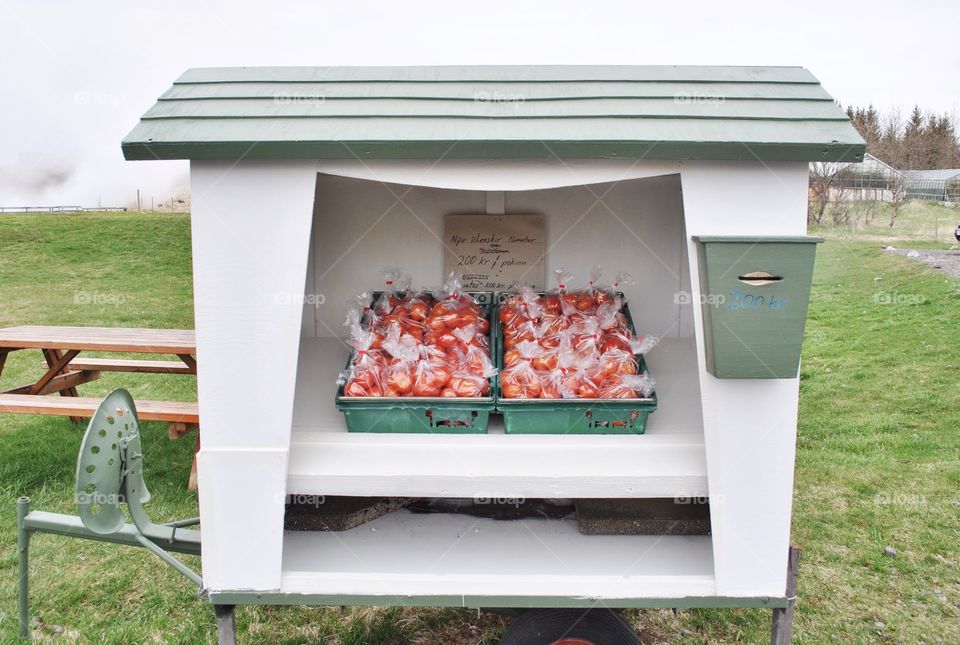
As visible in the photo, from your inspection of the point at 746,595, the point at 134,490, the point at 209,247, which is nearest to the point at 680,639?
the point at 746,595

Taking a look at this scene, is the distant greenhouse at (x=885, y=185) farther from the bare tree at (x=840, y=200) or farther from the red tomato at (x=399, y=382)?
the red tomato at (x=399, y=382)

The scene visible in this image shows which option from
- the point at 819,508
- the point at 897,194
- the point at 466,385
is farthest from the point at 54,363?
the point at 897,194

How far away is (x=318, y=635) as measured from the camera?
10.2 ft

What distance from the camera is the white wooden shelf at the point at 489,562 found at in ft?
7.46

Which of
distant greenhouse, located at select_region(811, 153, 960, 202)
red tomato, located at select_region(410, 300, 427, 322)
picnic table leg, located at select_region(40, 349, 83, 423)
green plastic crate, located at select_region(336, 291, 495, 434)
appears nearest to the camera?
green plastic crate, located at select_region(336, 291, 495, 434)

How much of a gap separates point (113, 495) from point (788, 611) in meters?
2.09

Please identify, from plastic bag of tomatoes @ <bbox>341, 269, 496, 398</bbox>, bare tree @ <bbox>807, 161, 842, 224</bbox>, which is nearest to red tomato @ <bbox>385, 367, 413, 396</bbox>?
plastic bag of tomatoes @ <bbox>341, 269, 496, 398</bbox>

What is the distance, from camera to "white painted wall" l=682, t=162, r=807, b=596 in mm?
2123

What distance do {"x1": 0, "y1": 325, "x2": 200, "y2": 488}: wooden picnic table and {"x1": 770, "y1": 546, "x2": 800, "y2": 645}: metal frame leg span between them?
3374 millimetres

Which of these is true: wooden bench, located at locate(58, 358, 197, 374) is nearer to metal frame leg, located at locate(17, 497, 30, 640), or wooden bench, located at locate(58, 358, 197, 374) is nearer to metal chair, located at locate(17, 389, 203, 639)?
metal frame leg, located at locate(17, 497, 30, 640)

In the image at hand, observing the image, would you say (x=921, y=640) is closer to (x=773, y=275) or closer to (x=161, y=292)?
(x=773, y=275)

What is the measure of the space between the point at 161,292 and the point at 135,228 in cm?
365

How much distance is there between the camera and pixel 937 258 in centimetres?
1129

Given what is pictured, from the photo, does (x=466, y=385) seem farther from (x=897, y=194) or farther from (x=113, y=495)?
(x=897, y=194)
